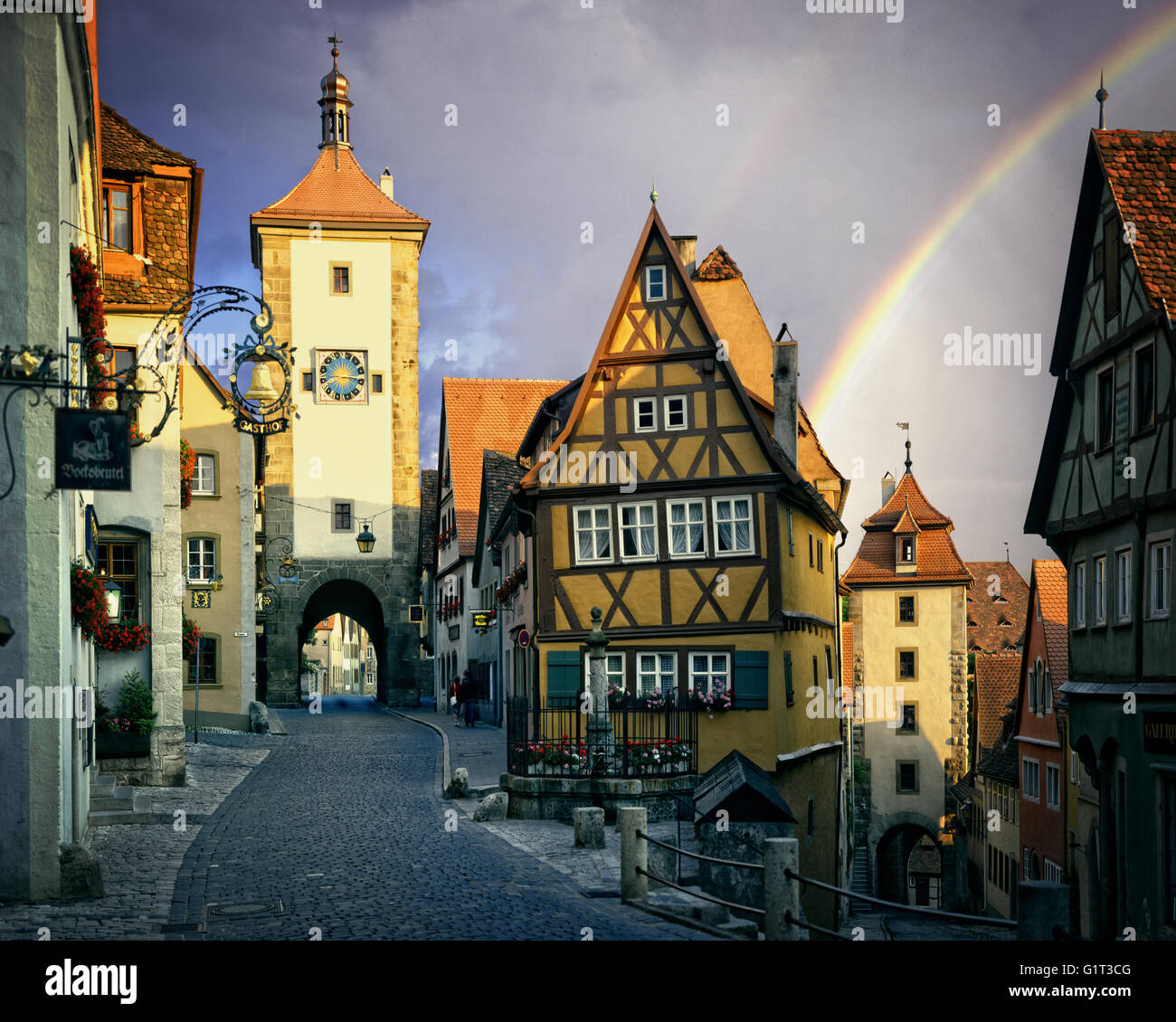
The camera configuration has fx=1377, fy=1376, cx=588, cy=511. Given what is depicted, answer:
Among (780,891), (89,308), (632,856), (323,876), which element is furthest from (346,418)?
(780,891)

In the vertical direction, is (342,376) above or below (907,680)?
above

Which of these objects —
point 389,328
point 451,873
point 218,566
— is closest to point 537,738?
point 451,873

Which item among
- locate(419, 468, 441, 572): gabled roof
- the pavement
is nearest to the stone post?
the pavement

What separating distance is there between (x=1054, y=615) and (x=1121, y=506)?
14.4m

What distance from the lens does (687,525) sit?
88.4ft

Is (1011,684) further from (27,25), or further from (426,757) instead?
(27,25)

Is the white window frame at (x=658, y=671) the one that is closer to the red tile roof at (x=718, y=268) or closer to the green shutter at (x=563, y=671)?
the green shutter at (x=563, y=671)

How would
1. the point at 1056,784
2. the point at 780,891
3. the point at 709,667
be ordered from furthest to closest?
the point at 1056,784 → the point at 709,667 → the point at 780,891

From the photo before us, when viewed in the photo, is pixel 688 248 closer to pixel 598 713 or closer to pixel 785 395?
pixel 785 395

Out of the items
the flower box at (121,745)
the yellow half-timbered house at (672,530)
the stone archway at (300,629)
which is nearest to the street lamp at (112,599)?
the flower box at (121,745)

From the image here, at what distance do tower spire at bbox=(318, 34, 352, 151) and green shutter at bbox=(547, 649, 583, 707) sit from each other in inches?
1455

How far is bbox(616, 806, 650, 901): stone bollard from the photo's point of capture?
42.4 feet

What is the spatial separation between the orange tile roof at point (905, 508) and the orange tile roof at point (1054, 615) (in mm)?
19358

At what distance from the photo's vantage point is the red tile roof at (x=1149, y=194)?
19531mm
